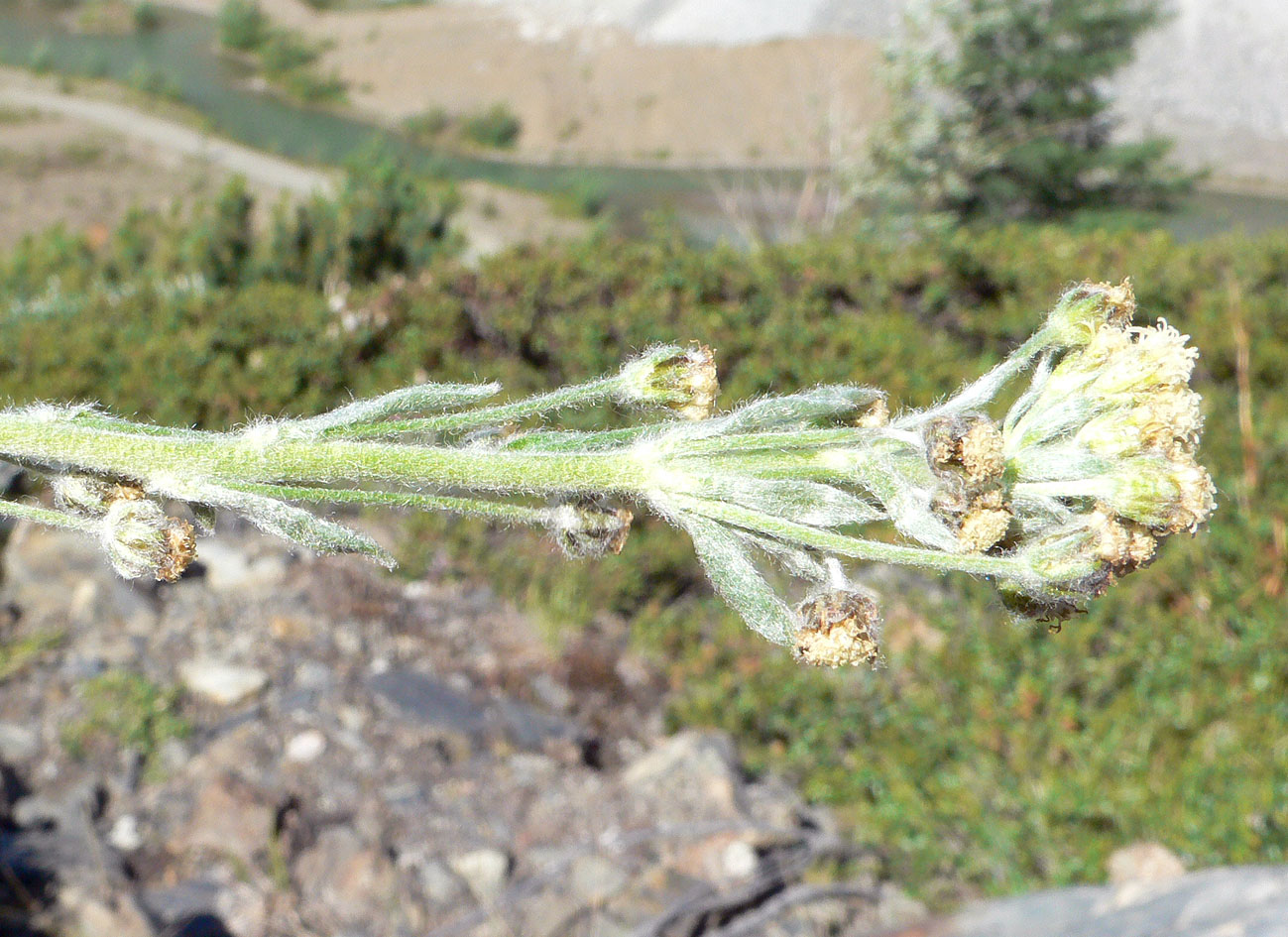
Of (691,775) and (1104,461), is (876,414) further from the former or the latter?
(691,775)

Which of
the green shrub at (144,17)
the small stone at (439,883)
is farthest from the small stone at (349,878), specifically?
the green shrub at (144,17)

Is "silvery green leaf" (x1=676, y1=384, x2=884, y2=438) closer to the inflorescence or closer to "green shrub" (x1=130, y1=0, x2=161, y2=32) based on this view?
the inflorescence

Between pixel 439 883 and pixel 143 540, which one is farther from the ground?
pixel 143 540

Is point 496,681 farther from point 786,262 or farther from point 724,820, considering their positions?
point 786,262

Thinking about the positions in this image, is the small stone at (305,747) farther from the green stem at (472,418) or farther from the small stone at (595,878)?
the green stem at (472,418)

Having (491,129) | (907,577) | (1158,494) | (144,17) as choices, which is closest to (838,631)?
(1158,494)

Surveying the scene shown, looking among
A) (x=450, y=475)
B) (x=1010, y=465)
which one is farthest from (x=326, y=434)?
(x=1010, y=465)

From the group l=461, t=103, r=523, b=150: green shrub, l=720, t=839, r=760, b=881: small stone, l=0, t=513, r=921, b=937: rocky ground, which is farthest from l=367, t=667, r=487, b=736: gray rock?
l=461, t=103, r=523, b=150: green shrub
